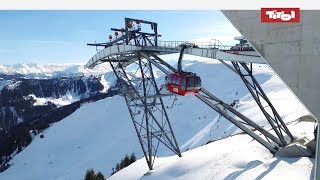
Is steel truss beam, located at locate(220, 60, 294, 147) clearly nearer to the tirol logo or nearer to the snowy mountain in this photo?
the snowy mountain

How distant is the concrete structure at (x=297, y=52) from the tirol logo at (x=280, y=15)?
252 millimetres

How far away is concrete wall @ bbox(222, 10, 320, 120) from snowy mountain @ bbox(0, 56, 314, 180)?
37.9 feet

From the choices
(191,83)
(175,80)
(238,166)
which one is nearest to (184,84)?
(191,83)

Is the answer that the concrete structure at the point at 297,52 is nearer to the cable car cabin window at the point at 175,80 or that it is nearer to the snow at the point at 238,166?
the snow at the point at 238,166

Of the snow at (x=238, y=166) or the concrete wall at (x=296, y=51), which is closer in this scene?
the concrete wall at (x=296, y=51)

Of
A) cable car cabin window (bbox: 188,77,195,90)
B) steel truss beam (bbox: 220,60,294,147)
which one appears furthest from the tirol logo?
cable car cabin window (bbox: 188,77,195,90)

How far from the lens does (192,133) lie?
134 metres

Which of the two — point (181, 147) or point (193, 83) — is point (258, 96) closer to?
point (193, 83)

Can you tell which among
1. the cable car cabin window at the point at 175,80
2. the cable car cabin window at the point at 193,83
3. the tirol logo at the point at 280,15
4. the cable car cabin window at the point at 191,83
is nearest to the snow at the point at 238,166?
the cable car cabin window at the point at 193,83

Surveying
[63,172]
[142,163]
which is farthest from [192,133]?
[142,163]

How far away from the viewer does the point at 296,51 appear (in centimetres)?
1167

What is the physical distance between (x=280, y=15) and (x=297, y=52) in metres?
1.30

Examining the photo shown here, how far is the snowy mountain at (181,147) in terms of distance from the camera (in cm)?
2727

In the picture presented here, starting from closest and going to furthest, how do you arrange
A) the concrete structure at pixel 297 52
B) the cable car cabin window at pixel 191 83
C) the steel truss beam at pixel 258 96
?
the concrete structure at pixel 297 52, the steel truss beam at pixel 258 96, the cable car cabin window at pixel 191 83
